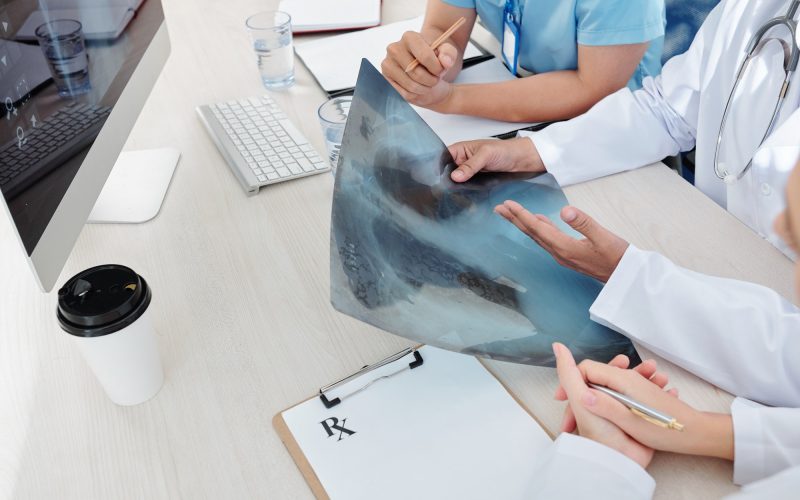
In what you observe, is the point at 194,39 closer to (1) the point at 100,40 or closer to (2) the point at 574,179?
(1) the point at 100,40

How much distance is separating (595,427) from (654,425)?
0.18 ft

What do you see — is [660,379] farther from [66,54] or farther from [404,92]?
[66,54]

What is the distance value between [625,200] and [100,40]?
78 centimetres

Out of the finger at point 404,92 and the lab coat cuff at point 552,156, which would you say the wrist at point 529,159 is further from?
the finger at point 404,92

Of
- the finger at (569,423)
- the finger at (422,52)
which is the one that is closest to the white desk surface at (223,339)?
the finger at (569,423)

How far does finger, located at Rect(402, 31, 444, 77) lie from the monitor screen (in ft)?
1.37

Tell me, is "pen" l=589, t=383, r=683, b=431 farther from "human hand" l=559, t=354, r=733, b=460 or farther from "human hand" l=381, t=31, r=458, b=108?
"human hand" l=381, t=31, r=458, b=108

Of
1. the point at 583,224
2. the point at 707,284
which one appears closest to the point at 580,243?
the point at 583,224

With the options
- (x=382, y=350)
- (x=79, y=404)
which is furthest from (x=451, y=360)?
(x=79, y=404)

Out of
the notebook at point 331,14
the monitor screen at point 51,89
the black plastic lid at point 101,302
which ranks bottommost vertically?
the notebook at point 331,14

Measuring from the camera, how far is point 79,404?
72cm

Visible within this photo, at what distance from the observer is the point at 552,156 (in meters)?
1.03

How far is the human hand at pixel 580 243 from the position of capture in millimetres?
815

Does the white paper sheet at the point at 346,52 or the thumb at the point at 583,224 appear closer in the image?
the thumb at the point at 583,224
